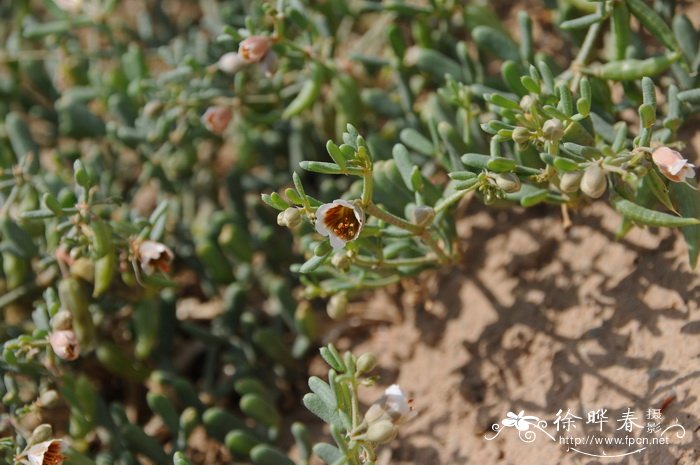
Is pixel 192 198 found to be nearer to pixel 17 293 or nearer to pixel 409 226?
pixel 17 293

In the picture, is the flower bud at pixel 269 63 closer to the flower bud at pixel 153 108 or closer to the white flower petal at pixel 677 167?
the flower bud at pixel 153 108

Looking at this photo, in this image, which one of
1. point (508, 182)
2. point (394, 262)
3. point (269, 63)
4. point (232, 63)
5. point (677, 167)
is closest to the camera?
point (677, 167)

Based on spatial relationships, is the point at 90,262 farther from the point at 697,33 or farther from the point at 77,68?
the point at 697,33

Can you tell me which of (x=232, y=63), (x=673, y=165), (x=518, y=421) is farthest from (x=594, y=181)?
(x=232, y=63)

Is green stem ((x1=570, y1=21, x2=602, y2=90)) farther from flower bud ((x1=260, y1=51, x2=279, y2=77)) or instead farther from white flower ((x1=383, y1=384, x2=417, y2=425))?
white flower ((x1=383, y1=384, x2=417, y2=425))

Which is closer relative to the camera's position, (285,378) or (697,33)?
(697,33)

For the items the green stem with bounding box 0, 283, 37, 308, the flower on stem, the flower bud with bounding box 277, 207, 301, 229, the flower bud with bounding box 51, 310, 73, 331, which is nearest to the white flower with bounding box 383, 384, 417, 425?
the flower bud with bounding box 277, 207, 301, 229

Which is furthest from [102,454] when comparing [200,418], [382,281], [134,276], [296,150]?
[296,150]
